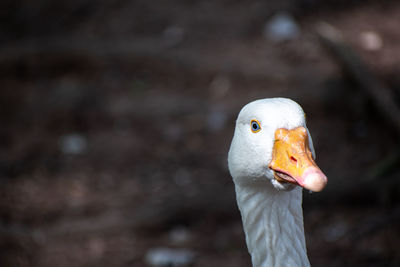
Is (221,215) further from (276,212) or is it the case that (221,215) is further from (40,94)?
(40,94)

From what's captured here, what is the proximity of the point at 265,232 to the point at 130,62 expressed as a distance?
15.5ft

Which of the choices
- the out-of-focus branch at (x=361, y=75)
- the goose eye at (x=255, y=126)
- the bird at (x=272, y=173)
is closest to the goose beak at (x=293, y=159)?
the bird at (x=272, y=173)

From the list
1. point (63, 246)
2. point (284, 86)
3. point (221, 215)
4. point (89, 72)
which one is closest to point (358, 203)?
point (221, 215)

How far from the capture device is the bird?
7.36 ft

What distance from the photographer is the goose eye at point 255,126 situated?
7.92 ft

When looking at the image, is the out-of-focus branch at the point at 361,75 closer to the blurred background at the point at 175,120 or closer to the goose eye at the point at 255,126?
the blurred background at the point at 175,120

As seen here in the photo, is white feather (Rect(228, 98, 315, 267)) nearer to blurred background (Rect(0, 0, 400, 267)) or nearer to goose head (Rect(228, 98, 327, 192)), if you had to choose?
goose head (Rect(228, 98, 327, 192))

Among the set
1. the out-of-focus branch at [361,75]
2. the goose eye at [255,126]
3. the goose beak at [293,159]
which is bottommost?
the goose beak at [293,159]

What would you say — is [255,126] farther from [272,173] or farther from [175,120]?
[175,120]

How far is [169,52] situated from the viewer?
6.80 metres

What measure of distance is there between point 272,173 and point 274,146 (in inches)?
4.9

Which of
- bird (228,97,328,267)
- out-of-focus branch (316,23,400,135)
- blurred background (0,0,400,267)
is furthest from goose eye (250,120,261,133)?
out-of-focus branch (316,23,400,135)

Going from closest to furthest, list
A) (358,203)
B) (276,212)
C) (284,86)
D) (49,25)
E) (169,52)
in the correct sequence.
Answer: (276,212) < (358,203) < (284,86) < (169,52) < (49,25)

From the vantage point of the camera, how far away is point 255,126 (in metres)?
2.43
